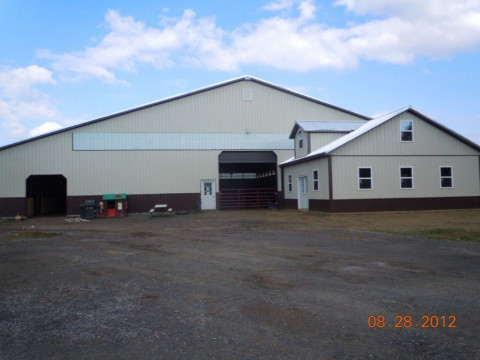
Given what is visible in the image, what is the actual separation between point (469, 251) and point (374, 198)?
1379 cm

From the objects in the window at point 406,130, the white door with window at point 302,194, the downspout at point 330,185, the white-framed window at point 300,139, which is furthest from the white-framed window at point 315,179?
the window at point 406,130

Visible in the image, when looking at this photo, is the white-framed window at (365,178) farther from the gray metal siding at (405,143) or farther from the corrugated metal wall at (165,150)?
the corrugated metal wall at (165,150)

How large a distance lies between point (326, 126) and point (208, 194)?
9403 mm

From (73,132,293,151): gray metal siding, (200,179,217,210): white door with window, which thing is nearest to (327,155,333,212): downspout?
(73,132,293,151): gray metal siding

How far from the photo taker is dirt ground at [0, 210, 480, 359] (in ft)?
16.0

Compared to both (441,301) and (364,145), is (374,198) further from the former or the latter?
(441,301)

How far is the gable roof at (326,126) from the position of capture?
29.3 m

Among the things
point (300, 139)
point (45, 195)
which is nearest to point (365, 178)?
point (300, 139)

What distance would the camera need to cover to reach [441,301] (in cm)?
666

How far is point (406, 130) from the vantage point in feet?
84.9

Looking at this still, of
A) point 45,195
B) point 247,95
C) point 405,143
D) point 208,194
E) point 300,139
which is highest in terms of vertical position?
point 247,95

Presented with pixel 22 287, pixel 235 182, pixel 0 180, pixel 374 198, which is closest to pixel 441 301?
pixel 22 287
